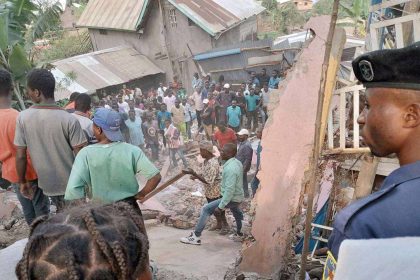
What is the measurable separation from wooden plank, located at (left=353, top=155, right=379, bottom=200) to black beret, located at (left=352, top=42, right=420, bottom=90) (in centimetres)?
237

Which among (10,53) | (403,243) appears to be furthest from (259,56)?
(403,243)

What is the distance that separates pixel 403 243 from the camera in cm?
88

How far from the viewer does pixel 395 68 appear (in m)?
1.27

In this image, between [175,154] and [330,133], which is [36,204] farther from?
[175,154]

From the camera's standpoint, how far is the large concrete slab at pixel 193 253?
428 cm

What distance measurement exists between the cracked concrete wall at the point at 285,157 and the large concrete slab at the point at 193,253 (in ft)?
1.27

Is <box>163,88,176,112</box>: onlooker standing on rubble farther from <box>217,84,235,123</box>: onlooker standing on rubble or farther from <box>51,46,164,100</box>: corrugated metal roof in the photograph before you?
<box>51,46,164,100</box>: corrugated metal roof

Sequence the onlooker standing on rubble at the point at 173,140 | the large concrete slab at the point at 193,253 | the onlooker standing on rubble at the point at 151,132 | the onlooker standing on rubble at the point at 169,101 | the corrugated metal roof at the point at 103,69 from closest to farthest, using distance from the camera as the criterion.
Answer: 1. the large concrete slab at the point at 193,253
2. the onlooker standing on rubble at the point at 173,140
3. the onlooker standing on rubble at the point at 151,132
4. the onlooker standing on rubble at the point at 169,101
5. the corrugated metal roof at the point at 103,69

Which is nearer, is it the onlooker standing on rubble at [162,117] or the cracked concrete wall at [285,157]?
the cracked concrete wall at [285,157]

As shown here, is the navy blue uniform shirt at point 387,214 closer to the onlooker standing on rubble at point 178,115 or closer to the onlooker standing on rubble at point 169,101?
the onlooker standing on rubble at point 178,115

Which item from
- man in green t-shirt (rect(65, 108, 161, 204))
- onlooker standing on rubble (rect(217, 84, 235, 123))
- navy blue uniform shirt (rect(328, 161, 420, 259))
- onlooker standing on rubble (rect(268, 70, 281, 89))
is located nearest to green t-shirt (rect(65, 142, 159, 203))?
man in green t-shirt (rect(65, 108, 161, 204))

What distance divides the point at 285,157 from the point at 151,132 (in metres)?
7.79

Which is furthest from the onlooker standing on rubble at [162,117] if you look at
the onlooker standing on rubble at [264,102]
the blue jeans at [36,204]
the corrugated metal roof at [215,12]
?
the blue jeans at [36,204]

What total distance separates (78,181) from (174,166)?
317 inches
